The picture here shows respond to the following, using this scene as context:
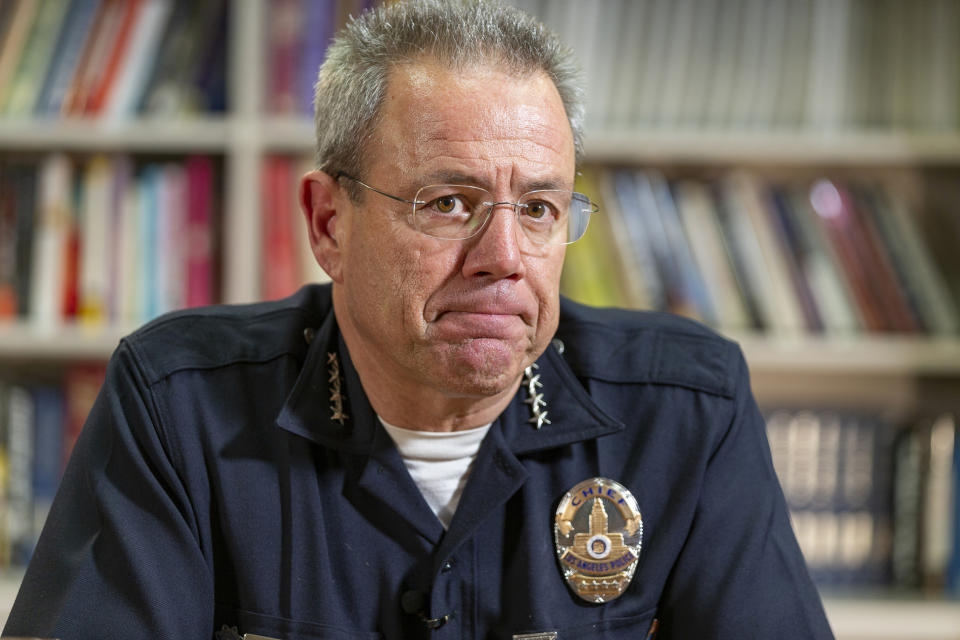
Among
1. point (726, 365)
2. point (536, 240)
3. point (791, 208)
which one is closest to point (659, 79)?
point (791, 208)

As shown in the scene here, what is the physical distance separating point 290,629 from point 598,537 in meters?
0.38

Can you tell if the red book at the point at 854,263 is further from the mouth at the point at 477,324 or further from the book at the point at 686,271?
the mouth at the point at 477,324

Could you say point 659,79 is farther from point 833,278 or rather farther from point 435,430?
point 435,430

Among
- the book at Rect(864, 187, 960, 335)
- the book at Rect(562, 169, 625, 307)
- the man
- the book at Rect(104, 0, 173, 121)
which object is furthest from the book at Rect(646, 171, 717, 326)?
the book at Rect(104, 0, 173, 121)

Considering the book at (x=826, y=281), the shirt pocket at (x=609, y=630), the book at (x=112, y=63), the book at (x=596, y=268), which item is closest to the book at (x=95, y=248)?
the book at (x=112, y=63)

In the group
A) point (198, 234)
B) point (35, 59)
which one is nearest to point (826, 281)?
point (198, 234)

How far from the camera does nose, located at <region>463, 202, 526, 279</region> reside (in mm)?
1076

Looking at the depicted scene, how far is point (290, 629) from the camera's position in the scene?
3.71 ft

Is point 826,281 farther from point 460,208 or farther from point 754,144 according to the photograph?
point 460,208

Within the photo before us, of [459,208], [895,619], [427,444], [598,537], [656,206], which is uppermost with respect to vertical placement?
[656,206]

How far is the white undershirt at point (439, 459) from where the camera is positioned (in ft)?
4.01

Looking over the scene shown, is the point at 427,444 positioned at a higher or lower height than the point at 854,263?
lower

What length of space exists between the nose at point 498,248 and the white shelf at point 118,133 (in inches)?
45.3

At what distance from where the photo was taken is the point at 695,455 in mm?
1243
